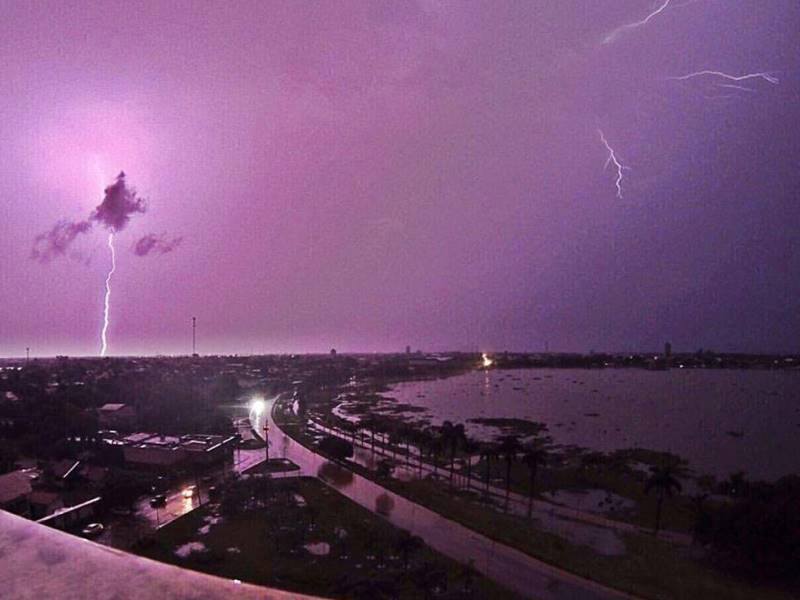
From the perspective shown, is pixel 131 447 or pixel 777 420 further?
pixel 777 420

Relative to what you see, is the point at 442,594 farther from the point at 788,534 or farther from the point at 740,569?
the point at 788,534

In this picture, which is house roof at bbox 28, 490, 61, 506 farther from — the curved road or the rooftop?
the rooftop

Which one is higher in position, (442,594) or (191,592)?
(191,592)

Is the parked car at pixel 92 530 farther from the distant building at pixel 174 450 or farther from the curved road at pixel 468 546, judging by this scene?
the curved road at pixel 468 546

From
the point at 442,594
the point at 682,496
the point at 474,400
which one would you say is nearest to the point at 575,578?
the point at 442,594

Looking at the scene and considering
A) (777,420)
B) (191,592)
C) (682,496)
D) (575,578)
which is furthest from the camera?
(777,420)

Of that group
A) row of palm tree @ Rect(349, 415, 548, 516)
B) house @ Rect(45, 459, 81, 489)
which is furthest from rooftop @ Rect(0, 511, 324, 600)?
house @ Rect(45, 459, 81, 489)

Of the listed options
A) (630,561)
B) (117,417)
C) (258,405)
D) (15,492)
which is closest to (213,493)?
(15,492)

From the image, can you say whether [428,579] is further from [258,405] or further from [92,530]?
[258,405]

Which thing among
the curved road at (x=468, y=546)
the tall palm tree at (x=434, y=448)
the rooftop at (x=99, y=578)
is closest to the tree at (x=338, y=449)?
the curved road at (x=468, y=546)
